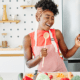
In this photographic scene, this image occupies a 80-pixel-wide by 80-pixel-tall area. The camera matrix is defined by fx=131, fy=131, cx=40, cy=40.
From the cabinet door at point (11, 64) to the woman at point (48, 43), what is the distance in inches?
48.9

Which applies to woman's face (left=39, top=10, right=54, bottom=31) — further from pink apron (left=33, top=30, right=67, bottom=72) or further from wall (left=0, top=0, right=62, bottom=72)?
wall (left=0, top=0, right=62, bottom=72)

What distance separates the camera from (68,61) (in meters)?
2.04

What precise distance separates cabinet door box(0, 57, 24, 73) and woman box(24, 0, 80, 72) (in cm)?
124

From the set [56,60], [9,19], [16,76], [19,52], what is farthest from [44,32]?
[9,19]

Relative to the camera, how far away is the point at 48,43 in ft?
3.83

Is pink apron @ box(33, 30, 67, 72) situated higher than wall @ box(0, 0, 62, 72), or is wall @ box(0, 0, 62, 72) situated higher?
wall @ box(0, 0, 62, 72)

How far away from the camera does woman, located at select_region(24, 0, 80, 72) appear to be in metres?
1.04

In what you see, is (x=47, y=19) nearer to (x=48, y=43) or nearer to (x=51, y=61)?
(x=48, y=43)

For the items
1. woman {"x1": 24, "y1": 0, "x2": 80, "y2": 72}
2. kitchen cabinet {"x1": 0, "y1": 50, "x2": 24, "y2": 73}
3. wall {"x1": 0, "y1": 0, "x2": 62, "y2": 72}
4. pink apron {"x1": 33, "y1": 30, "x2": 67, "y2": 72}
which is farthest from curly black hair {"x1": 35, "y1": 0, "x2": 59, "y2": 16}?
wall {"x1": 0, "y1": 0, "x2": 62, "y2": 72}

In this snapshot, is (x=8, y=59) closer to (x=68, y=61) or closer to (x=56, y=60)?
(x=68, y=61)

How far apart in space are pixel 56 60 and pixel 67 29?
1.03 meters

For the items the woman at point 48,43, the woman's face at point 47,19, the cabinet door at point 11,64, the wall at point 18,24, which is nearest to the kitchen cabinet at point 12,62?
the cabinet door at point 11,64

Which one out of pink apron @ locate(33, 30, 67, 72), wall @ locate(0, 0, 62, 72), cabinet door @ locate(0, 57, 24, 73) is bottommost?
cabinet door @ locate(0, 57, 24, 73)

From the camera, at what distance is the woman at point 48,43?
1.04 metres
